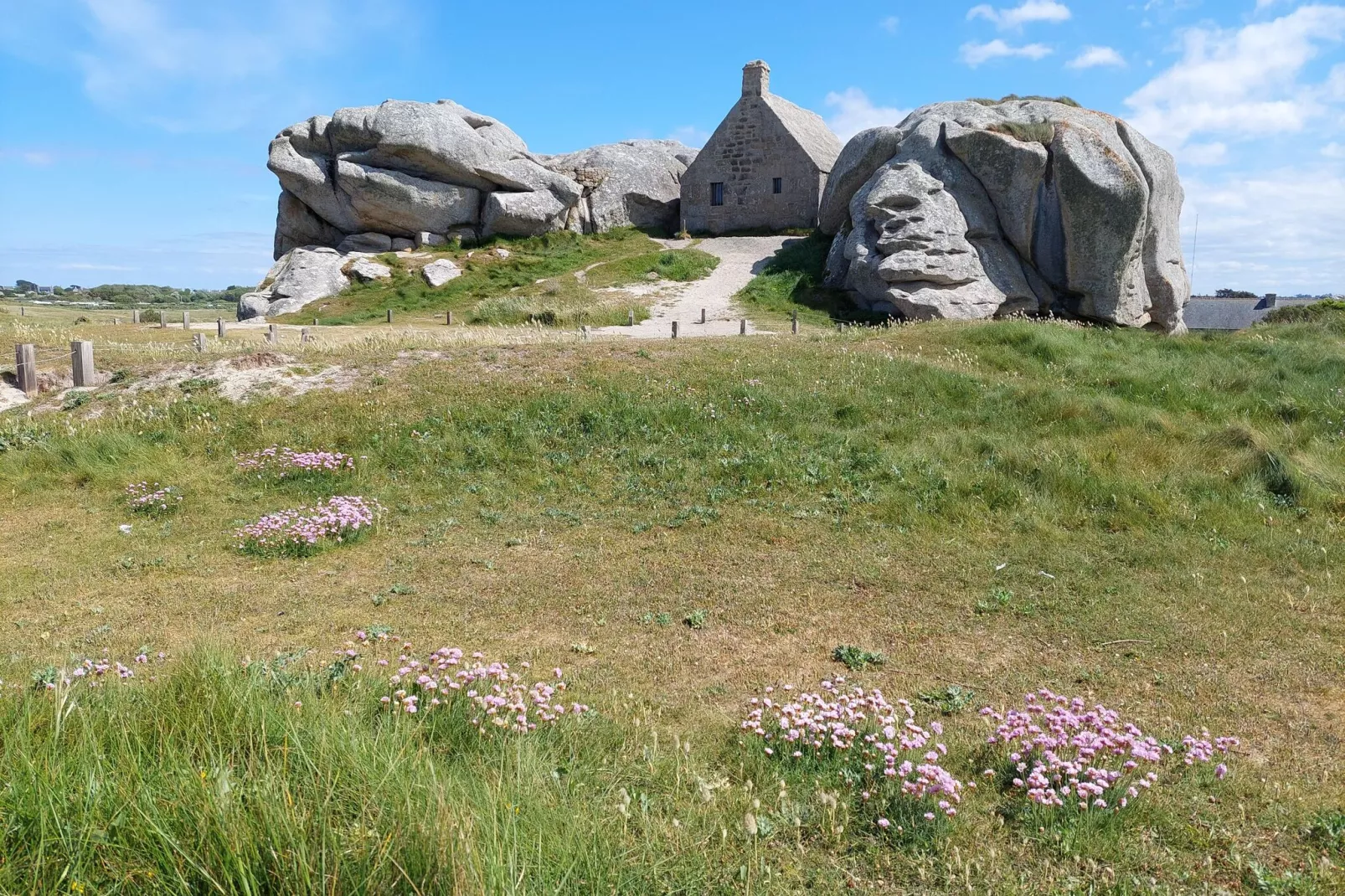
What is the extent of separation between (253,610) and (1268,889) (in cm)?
734

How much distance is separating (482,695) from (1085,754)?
3281mm

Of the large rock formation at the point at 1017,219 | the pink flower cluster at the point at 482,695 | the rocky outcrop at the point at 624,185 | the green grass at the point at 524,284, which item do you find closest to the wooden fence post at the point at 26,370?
the pink flower cluster at the point at 482,695

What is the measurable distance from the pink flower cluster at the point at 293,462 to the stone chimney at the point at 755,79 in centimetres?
3390

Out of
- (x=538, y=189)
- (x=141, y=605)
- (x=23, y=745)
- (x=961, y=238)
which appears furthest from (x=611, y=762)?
(x=538, y=189)

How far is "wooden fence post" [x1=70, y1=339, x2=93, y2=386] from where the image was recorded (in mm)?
14523

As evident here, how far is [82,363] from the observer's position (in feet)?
47.9

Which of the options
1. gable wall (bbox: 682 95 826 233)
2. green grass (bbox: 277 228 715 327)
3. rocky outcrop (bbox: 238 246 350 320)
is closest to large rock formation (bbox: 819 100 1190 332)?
green grass (bbox: 277 228 715 327)

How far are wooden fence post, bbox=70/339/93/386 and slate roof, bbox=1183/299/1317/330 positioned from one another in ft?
149

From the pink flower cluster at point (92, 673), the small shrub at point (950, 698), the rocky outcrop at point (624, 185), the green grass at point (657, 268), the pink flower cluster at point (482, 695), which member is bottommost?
the small shrub at point (950, 698)

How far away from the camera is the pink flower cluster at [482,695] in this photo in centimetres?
446

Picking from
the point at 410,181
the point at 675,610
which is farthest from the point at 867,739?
the point at 410,181

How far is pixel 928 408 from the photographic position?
1335cm

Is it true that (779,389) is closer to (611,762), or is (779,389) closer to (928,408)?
(928,408)

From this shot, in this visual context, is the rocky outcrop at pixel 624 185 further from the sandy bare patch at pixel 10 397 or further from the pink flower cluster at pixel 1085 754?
the pink flower cluster at pixel 1085 754
